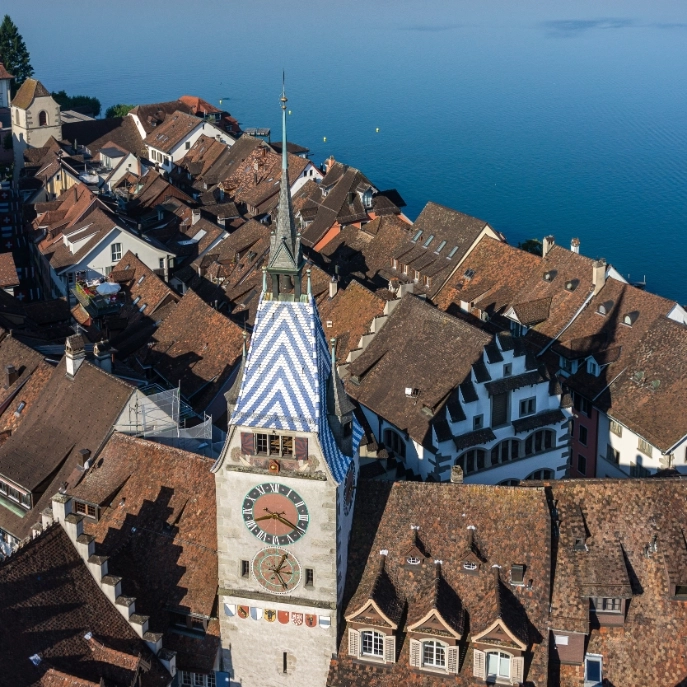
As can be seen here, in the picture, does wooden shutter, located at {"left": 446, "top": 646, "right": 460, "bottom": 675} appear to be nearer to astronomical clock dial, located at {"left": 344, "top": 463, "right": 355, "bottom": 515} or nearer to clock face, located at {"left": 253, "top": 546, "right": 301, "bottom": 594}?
clock face, located at {"left": 253, "top": 546, "right": 301, "bottom": 594}

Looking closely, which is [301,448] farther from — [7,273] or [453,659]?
[7,273]

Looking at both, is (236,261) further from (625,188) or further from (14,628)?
(625,188)

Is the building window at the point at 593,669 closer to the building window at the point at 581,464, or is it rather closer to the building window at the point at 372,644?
the building window at the point at 372,644

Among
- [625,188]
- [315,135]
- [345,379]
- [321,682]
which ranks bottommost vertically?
[321,682]

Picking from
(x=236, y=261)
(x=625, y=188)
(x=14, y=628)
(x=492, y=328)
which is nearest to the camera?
(x=14, y=628)

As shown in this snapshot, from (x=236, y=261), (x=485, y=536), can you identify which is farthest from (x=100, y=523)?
(x=236, y=261)

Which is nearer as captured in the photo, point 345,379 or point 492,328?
point 345,379

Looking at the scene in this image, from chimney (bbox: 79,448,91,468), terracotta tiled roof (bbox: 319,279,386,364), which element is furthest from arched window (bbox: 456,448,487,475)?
chimney (bbox: 79,448,91,468)

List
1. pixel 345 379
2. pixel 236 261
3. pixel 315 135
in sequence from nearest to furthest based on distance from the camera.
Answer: pixel 345 379 < pixel 236 261 < pixel 315 135
